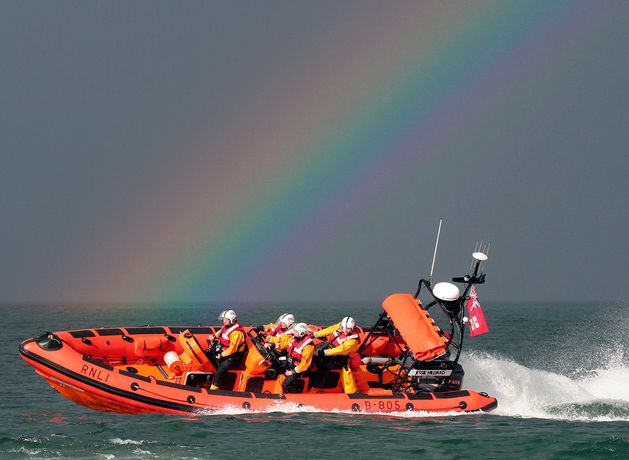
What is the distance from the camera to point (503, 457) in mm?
11391

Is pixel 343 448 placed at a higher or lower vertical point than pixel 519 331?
higher

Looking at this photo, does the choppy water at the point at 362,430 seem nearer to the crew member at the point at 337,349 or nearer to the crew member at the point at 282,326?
the crew member at the point at 337,349

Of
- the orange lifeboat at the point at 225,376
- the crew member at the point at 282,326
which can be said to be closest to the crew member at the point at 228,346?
the orange lifeboat at the point at 225,376

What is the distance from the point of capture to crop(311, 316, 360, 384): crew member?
1409 centimetres

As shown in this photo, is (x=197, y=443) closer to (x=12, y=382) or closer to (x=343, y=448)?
(x=343, y=448)

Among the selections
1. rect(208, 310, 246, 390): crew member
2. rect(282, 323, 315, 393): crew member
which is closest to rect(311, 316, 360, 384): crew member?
rect(282, 323, 315, 393): crew member

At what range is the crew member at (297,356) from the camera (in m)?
13.8

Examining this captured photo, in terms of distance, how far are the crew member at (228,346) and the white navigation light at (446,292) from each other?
12.5 ft

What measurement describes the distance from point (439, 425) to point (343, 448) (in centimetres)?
232

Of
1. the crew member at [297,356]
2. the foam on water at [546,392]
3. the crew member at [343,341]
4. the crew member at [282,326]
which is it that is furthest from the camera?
the crew member at [282,326]

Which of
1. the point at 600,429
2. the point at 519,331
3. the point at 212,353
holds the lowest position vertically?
the point at 519,331

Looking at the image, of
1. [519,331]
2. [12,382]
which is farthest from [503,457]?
[519,331]

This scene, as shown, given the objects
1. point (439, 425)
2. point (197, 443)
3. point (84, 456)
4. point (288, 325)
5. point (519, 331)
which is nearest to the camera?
point (84, 456)

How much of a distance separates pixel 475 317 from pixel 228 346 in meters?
4.54
